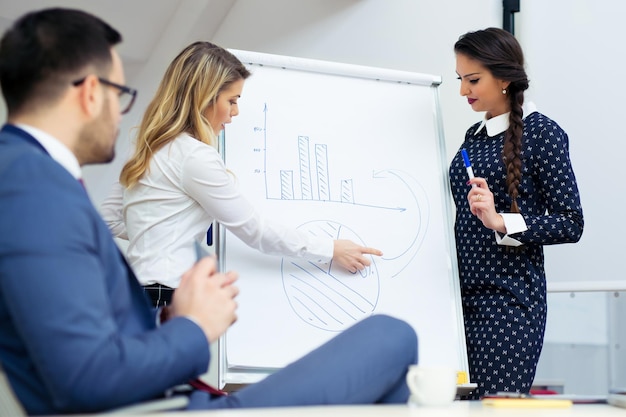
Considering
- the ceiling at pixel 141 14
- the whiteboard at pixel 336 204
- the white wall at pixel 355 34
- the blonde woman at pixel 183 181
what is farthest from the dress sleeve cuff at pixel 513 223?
Answer: the ceiling at pixel 141 14

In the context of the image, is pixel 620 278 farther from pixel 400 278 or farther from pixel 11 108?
pixel 11 108

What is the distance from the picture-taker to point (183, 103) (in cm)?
214

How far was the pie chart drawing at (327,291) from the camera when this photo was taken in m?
2.30

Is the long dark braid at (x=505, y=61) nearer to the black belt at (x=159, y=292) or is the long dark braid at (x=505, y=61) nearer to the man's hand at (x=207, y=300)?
the black belt at (x=159, y=292)

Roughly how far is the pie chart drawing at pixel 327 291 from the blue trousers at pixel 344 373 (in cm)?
100

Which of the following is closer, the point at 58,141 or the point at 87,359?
the point at 87,359

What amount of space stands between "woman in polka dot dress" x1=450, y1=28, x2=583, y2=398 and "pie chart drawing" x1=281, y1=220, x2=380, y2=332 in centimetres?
29

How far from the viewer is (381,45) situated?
3641mm

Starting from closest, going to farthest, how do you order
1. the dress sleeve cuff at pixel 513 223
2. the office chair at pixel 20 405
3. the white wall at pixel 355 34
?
1. the office chair at pixel 20 405
2. the dress sleeve cuff at pixel 513 223
3. the white wall at pixel 355 34

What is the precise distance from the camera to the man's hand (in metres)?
1.15

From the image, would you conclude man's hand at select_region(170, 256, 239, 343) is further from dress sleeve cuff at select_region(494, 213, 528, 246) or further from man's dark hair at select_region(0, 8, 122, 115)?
dress sleeve cuff at select_region(494, 213, 528, 246)

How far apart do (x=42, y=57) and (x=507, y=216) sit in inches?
55.7

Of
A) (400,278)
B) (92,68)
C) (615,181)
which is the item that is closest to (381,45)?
(615,181)

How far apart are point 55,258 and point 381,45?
9.28 feet
